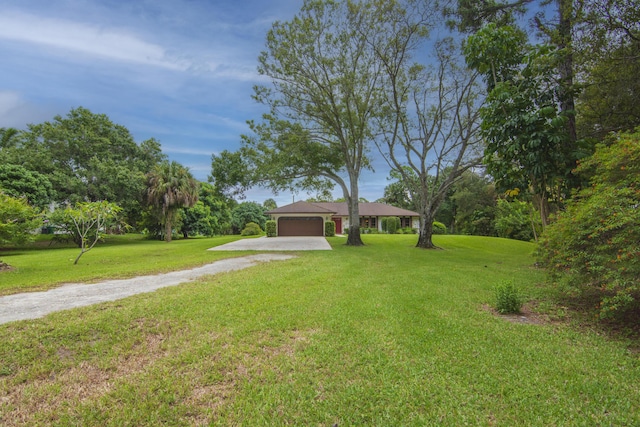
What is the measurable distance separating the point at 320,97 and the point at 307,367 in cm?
1577

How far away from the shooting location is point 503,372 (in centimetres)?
302

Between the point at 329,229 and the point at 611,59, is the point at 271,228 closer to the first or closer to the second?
the point at 329,229

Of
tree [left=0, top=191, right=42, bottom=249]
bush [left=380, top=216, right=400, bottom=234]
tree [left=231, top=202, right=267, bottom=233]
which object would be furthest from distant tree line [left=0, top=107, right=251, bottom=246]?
bush [left=380, top=216, right=400, bottom=234]

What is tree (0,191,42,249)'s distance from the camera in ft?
37.6

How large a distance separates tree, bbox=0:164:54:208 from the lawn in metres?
21.7

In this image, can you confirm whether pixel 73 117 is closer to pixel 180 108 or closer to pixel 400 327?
pixel 180 108

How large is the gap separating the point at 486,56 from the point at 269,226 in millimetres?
22695

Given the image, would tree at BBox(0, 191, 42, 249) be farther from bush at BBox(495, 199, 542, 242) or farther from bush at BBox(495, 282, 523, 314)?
bush at BBox(495, 199, 542, 242)

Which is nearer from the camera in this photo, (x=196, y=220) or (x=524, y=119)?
(x=524, y=119)

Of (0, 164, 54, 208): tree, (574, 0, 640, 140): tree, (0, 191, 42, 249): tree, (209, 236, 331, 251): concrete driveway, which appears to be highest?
(574, 0, 640, 140): tree

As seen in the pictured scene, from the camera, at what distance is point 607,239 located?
164 inches

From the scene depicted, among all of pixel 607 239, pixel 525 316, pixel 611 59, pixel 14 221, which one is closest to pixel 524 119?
pixel 607 239

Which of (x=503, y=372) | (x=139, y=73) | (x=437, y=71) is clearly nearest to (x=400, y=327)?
(x=503, y=372)

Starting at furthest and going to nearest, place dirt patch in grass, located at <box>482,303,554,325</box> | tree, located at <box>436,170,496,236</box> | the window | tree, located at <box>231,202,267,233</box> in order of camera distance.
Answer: tree, located at <box>231,202,267,233</box>, the window, tree, located at <box>436,170,496,236</box>, dirt patch in grass, located at <box>482,303,554,325</box>
